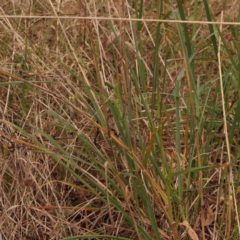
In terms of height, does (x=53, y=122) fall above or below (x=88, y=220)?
above

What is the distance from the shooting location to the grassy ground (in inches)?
56.2

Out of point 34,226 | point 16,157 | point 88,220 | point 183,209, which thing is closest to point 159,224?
point 183,209

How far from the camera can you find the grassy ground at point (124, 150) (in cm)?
143

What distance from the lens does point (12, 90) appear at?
6.45 ft

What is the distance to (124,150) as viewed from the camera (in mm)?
→ 1479

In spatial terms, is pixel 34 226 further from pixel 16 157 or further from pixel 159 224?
pixel 159 224

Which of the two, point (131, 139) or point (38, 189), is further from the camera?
point (38, 189)

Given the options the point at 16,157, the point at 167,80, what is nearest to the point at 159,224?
the point at 16,157

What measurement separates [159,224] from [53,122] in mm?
487

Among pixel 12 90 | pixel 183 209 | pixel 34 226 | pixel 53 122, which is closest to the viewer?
pixel 183 209

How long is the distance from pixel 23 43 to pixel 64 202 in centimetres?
51

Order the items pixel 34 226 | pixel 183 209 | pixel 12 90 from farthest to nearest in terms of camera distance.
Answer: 1. pixel 12 90
2. pixel 34 226
3. pixel 183 209

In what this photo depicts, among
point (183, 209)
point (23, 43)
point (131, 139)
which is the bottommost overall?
point (183, 209)

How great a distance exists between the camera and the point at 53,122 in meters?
1.85
